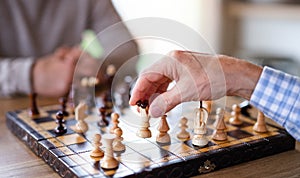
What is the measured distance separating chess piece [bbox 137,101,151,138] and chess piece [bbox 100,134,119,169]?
0.51 feet

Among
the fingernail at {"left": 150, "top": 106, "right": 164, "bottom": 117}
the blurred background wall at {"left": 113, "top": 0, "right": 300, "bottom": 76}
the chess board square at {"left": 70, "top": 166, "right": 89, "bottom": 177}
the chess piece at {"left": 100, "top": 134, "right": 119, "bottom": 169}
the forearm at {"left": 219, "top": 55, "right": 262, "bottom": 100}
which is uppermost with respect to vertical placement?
the forearm at {"left": 219, "top": 55, "right": 262, "bottom": 100}

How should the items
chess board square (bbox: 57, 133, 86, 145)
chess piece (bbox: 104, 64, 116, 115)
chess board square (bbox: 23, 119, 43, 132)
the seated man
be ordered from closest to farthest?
chess board square (bbox: 57, 133, 86, 145), chess board square (bbox: 23, 119, 43, 132), chess piece (bbox: 104, 64, 116, 115), the seated man

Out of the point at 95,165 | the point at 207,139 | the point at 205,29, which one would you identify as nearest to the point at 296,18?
the point at 205,29

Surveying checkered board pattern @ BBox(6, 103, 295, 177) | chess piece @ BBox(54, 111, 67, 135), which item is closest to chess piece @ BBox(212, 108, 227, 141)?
checkered board pattern @ BBox(6, 103, 295, 177)

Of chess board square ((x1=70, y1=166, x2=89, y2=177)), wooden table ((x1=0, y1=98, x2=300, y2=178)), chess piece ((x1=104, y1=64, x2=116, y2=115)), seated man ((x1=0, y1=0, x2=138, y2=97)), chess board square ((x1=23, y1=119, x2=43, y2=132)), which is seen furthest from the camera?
seated man ((x1=0, y1=0, x2=138, y2=97))

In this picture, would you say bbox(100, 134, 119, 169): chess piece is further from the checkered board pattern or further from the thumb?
the thumb

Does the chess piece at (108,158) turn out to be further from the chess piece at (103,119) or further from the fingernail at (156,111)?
the chess piece at (103,119)

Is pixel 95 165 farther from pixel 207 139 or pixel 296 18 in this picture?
pixel 296 18

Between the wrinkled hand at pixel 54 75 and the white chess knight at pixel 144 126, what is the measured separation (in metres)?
0.80

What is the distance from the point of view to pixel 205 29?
3623mm

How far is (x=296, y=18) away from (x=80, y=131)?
219 centimetres

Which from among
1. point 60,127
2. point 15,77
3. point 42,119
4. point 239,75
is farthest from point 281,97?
point 15,77

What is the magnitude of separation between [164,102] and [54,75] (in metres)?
0.95

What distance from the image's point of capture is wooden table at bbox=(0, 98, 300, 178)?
100 centimetres
